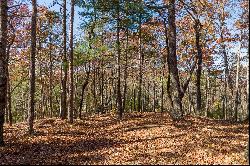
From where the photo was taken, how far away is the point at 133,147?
13.9m

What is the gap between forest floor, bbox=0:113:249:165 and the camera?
11.8 m

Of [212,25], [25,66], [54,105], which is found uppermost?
[212,25]

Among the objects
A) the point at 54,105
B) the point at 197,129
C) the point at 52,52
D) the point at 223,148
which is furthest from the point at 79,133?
the point at 54,105

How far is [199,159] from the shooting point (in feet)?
37.1

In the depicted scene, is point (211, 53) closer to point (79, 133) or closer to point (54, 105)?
point (79, 133)

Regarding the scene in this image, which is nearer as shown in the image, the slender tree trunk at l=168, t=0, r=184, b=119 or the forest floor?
the forest floor

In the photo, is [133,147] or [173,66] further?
[173,66]

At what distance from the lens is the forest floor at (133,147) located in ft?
38.6

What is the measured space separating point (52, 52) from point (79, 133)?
80.3 ft

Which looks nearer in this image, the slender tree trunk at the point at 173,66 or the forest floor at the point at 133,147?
the forest floor at the point at 133,147

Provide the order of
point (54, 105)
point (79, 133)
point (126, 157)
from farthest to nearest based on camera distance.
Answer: point (54, 105) → point (79, 133) → point (126, 157)

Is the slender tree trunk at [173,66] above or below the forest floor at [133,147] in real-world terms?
above

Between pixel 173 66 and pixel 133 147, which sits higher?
pixel 173 66

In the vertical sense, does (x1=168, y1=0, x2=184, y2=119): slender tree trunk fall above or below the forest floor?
above
